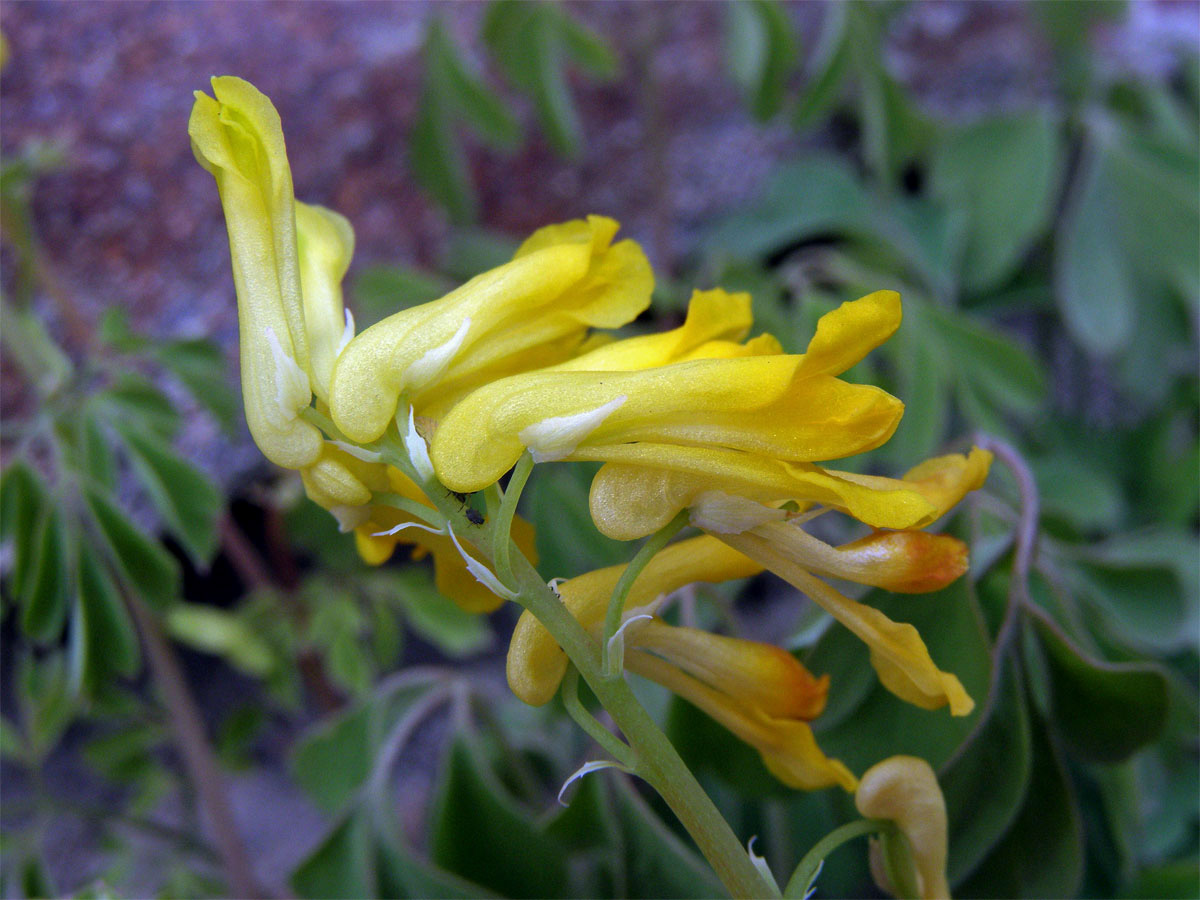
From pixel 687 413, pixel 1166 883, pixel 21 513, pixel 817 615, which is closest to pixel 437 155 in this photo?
pixel 21 513

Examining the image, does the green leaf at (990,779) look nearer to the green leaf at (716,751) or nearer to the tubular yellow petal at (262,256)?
the green leaf at (716,751)

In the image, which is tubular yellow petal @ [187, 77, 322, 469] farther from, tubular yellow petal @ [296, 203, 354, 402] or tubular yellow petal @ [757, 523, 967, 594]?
tubular yellow petal @ [757, 523, 967, 594]

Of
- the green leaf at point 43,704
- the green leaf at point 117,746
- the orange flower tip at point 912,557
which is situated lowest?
the green leaf at point 117,746

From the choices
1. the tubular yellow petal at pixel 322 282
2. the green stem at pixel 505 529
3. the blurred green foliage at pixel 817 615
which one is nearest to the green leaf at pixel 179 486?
the blurred green foliage at pixel 817 615

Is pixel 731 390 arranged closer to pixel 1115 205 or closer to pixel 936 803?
pixel 936 803

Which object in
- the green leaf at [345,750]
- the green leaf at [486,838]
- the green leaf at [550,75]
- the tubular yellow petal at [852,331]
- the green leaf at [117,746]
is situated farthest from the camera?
the green leaf at [550,75]

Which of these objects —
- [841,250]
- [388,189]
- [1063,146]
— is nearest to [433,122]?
[388,189]

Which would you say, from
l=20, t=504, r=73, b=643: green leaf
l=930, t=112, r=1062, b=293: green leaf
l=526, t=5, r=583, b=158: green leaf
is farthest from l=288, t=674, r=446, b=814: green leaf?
l=930, t=112, r=1062, b=293: green leaf
